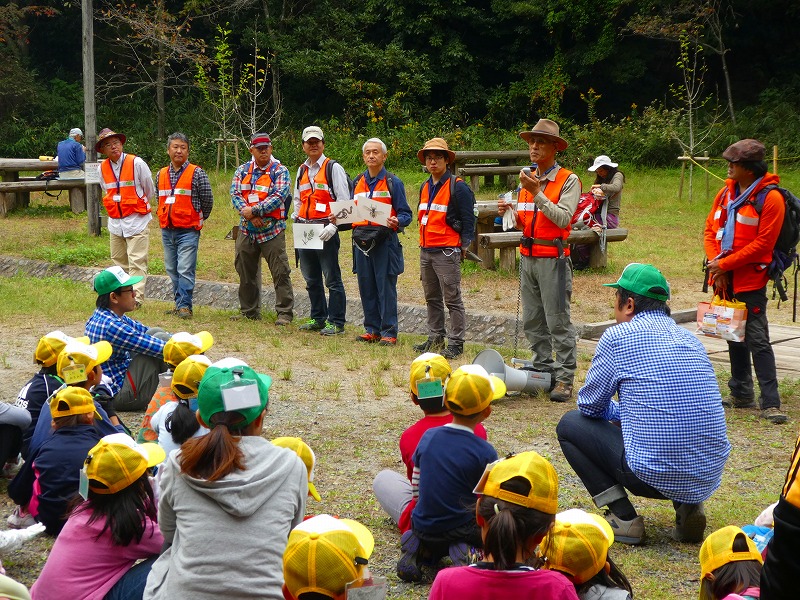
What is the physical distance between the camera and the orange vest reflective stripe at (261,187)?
10.3m

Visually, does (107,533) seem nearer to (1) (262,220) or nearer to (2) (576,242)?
(1) (262,220)

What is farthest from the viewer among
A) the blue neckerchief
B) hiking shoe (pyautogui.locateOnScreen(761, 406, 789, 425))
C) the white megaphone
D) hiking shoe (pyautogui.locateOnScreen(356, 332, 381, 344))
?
hiking shoe (pyautogui.locateOnScreen(356, 332, 381, 344))

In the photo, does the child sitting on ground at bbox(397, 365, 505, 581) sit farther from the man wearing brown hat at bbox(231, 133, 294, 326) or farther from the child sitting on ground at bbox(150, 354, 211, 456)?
the man wearing brown hat at bbox(231, 133, 294, 326)

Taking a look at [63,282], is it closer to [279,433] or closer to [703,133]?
[279,433]

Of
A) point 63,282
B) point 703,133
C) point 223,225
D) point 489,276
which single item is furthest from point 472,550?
point 703,133

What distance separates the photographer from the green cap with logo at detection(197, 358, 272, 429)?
352cm

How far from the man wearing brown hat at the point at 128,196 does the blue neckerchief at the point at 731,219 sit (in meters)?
6.85

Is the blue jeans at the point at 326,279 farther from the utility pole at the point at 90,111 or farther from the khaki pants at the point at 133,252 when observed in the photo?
the utility pole at the point at 90,111

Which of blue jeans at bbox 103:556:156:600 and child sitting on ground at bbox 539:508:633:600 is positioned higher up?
child sitting on ground at bbox 539:508:633:600

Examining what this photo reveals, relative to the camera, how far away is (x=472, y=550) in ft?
14.1

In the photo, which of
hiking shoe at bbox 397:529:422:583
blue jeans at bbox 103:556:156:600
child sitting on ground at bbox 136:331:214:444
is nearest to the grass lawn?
hiking shoe at bbox 397:529:422:583

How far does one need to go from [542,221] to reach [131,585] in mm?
4740

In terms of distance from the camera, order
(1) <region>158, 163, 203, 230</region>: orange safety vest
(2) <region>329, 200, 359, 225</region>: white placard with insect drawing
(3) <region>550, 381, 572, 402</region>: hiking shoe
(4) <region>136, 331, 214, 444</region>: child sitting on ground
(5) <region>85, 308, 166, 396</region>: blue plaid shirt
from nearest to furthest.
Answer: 1. (4) <region>136, 331, 214, 444</region>: child sitting on ground
2. (5) <region>85, 308, 166, 396</region>: blue plaid shirt
3. (3) <region>550, 381, 572, 402</region>: hiking shoe
4. (2) <region>329, 200, 359, 225</region>: white placard with insect drawing
5. (1) <region>158, 163, 203, 230</region>: orange safety vest

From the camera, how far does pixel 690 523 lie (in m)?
4.77
